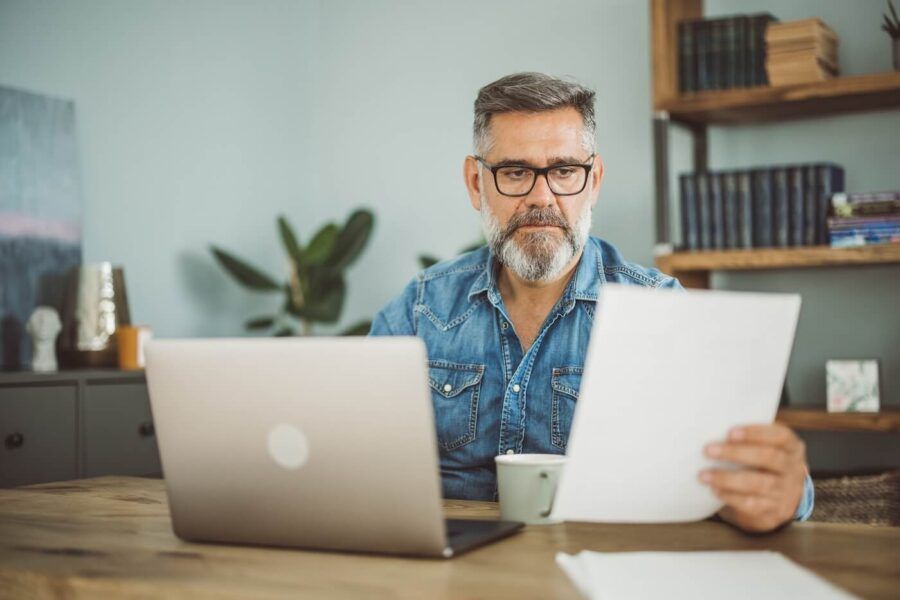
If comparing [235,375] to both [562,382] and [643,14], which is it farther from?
[643,14]

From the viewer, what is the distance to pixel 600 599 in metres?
0.84

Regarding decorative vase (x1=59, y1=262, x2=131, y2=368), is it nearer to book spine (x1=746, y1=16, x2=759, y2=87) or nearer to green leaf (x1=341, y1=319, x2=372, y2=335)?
green leaf (x1=341, y1=319, x2=372, y2=335)

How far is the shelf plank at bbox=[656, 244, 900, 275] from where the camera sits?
2.69 meters

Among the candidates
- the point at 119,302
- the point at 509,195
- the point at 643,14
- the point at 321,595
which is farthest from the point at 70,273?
the point at 321,595

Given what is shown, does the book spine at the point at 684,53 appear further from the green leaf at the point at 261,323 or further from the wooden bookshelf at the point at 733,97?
the green leaf at the point at 261,323

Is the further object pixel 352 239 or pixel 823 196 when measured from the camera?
pixel 352 239

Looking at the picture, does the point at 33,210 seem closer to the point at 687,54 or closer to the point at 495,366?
the point at 495,366

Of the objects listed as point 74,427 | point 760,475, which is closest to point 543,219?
point 760,475

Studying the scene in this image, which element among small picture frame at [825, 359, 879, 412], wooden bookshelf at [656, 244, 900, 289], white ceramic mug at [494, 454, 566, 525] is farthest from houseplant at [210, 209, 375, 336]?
white ceramic mug at [494, 454, 566, 525]

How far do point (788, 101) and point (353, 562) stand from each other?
2331 mm

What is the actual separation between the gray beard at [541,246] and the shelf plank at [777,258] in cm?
118

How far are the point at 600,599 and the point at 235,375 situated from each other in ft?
1.49

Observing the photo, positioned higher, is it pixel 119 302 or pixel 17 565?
pixel 119 302

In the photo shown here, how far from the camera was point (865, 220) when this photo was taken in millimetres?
2727
